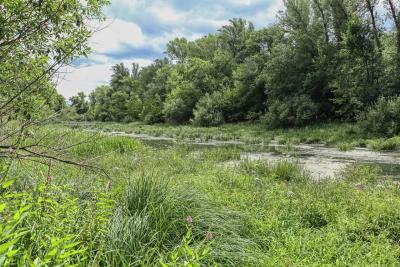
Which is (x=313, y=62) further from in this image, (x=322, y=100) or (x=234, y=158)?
(x=234, y=158)

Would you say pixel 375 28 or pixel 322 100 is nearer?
pixel 375 28

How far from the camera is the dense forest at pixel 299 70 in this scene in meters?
27.0

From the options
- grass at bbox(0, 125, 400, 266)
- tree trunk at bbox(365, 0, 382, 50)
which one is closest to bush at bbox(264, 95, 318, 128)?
tree trunk at bbox(365, 0, 382, 50)

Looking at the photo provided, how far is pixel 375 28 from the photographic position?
2862cm

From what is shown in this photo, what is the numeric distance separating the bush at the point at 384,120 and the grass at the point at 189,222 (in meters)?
16.2

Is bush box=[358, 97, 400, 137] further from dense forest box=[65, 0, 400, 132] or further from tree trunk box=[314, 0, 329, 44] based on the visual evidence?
tree trunk box=[314, 0, 329, 44]

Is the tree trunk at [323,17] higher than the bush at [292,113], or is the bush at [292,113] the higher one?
the tree trunk at [323,17]

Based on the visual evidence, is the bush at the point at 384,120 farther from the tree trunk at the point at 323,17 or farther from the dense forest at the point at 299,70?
the tree trunk at the point at 323,17

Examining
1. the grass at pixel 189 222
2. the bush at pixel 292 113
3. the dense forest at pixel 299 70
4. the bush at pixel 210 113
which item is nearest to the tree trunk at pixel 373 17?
the dense forest at pixel 299 70

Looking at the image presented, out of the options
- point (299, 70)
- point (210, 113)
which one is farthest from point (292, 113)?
point (210, 113)

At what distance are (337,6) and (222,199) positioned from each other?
32.9 meters

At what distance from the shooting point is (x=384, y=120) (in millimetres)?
22375

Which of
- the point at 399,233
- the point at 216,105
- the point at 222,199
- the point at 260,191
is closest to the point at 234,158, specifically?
the point at 260,191

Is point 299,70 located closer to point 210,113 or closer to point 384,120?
point 210,113
